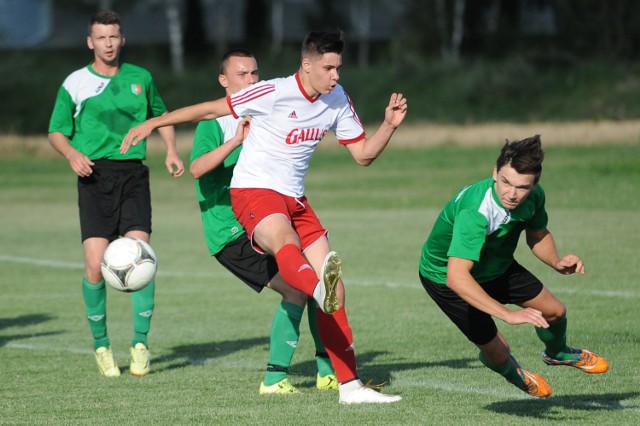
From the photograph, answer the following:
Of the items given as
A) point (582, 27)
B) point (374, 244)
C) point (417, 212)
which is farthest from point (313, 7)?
point (374, 244)

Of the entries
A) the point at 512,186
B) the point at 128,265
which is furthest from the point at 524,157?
the point at 128,265

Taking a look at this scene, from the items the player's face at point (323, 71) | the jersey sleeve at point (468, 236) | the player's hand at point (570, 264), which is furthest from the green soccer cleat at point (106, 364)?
the player's hand at point (570, 264)

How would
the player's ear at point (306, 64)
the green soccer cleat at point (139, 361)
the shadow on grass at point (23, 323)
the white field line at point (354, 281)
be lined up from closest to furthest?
the player's ear at point (306, 64) → the green soccer cleat at point (139, 361) → the shadow on grass at point (23, 323) → the white field line at point (354, 281)

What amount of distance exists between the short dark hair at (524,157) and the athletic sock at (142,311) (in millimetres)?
3149

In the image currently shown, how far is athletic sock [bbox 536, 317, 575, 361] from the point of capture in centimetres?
675

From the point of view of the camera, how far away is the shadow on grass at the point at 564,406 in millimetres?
6230

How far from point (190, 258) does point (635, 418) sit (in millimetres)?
9952

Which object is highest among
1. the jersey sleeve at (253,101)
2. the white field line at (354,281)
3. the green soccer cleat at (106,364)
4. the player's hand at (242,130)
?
the jersey sleeve at (253,101)

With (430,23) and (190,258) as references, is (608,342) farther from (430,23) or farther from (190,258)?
(430,23)

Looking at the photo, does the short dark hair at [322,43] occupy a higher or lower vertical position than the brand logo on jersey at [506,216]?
higher

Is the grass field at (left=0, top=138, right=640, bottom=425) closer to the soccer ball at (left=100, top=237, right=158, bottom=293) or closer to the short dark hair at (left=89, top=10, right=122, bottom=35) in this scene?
the soccer ball at (left=100, top=237, right=158, bottom=293)

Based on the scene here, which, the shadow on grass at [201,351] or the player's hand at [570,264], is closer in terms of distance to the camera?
the player's hand at [570,264]

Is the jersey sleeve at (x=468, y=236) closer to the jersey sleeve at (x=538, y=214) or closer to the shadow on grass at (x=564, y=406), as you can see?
the jersey sleeve at (x=538, y=214)

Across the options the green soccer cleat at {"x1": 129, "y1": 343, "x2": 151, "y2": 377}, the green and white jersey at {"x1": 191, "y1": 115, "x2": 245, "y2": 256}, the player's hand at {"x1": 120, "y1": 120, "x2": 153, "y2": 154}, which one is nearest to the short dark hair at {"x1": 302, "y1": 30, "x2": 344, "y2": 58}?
the green and white jersey at {"x1": 191, "y1": 115, "x2": 245, "y2": 256}
